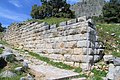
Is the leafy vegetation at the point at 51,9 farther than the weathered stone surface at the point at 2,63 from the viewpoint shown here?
Yes

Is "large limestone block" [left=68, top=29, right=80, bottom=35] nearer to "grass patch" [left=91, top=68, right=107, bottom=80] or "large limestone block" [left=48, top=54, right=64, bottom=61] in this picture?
"large limestone block" [left=48, top=54, right=64, bottom=61]

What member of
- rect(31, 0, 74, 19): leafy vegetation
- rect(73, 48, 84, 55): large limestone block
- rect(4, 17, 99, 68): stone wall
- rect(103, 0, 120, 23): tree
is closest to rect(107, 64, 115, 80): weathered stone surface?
rect(4, 17, 99, 68): stone wall

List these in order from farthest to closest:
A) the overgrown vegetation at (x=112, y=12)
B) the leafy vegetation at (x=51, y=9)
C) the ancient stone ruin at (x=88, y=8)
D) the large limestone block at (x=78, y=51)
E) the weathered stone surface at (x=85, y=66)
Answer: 1. the ancient stone ruin at (x=88, y=8)
2. the leafy vegetation at (x=51, y=9)
3. the overgrown vegetation at (x=112, y=12)
4. the large limestone block at (x=78, y=51)
5. the weathered stone surface at (x=85, y=66)

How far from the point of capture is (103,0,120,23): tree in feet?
88.4

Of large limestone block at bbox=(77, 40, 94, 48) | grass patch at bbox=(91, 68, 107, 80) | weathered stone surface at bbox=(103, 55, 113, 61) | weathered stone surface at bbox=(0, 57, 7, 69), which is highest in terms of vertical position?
large limestone block at bbox=(77, 40, 94, 48)

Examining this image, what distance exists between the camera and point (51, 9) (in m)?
33.2

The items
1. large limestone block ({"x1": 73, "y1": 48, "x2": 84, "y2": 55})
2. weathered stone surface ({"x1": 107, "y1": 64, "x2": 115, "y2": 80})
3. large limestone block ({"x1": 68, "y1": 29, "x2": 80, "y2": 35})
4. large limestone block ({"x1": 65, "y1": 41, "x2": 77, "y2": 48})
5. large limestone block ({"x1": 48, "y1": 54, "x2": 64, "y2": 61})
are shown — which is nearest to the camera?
weathered stone surface ({"x1": 107, "y1": 64, "x2": 115, "y2": 80})

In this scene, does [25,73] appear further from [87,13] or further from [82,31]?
[87,13]

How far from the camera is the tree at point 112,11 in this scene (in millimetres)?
26931

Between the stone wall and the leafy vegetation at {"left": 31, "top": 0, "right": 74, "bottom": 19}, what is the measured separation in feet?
58.0

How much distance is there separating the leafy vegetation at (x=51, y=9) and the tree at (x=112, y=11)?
5.18m

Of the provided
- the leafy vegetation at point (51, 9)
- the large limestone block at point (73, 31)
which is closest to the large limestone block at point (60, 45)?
the large limestone block at point (73, 31)

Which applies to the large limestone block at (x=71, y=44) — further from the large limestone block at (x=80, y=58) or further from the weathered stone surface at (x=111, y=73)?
the weathered stone surface at (x=111, y=73)

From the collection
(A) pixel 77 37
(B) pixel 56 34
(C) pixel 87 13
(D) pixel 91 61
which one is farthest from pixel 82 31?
(C) pixel 87 13
